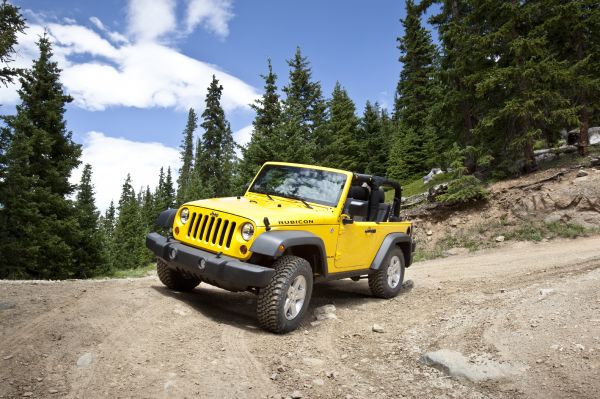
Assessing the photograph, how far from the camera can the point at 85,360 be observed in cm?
371

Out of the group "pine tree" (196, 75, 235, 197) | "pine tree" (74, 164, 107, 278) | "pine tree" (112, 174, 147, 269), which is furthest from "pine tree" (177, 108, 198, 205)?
"pine tree" (74, 164, 107, 278)

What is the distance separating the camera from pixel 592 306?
536 centimetres

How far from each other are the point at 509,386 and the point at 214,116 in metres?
44.2

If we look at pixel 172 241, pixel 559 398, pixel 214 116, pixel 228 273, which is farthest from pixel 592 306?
pixel 214 116

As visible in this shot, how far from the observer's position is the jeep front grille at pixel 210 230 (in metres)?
5.16

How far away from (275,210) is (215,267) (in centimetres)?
118

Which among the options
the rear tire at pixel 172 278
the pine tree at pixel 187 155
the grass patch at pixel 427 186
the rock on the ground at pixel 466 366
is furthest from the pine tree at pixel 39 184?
the pine tree at pixel 187 155

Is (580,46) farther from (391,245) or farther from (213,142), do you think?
(213,142)

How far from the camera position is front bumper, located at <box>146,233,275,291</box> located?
4.70 m

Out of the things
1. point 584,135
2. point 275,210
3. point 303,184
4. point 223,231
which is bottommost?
point 223,231

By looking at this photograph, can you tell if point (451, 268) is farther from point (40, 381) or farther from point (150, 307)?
point (40, 381)

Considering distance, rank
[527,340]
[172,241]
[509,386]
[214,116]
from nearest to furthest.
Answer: [509,386] < [527,340] < [172,241] < [214,116]

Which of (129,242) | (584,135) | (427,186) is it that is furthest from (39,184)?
(129,242)

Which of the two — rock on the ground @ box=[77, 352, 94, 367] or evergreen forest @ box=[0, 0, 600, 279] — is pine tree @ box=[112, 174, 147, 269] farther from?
rock on the ground @ box=[77, 352, 94, 367]
